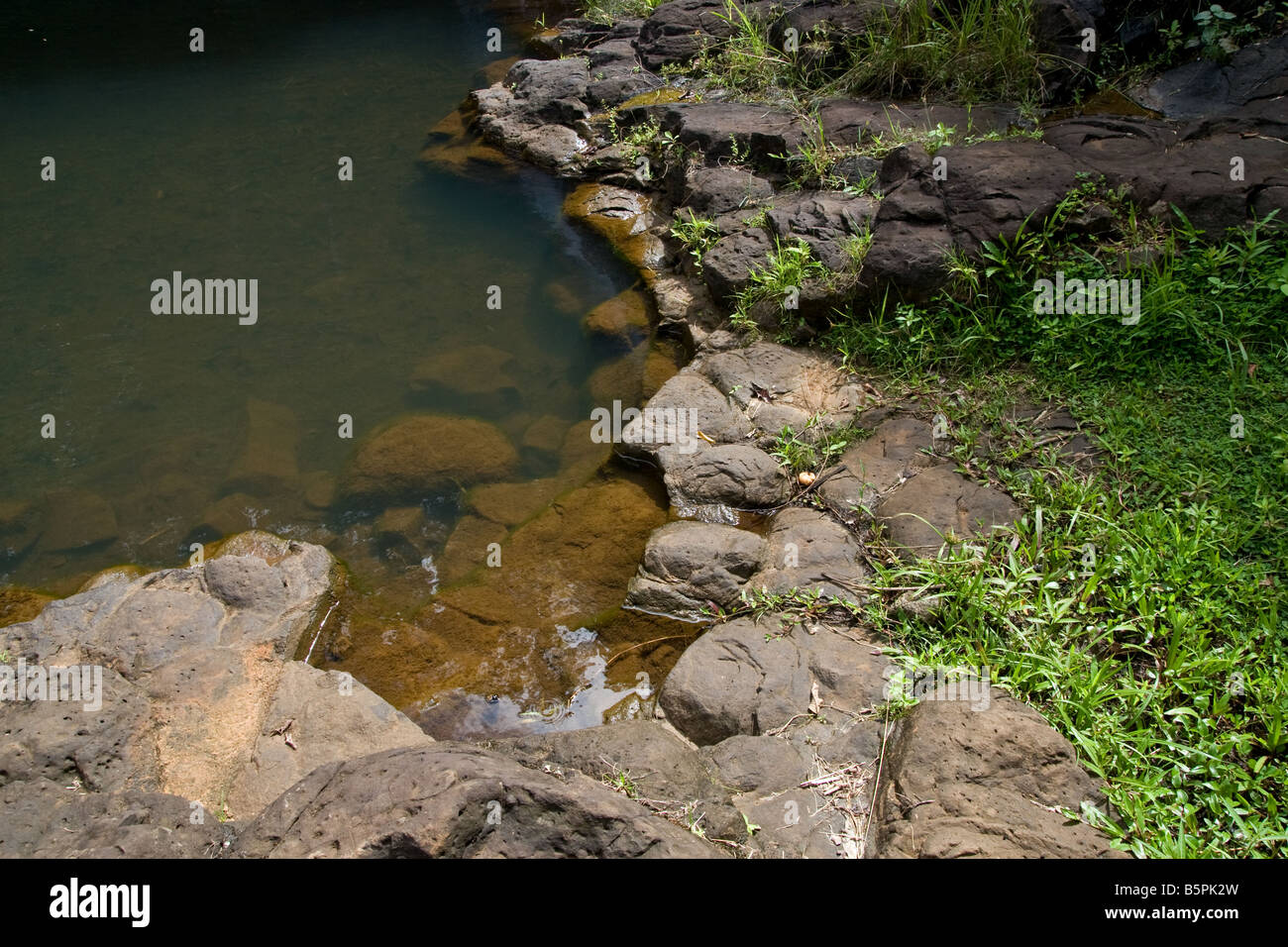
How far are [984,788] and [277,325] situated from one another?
4.89 m

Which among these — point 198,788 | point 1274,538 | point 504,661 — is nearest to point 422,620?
point 504,661

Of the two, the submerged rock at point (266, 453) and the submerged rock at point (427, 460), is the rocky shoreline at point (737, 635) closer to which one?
the submerged rock at point (266, 453)

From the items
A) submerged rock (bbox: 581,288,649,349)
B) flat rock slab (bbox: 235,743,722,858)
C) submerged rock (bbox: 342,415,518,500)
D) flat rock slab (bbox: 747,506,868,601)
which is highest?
submerged rock (bbox: 581,288,649,349)

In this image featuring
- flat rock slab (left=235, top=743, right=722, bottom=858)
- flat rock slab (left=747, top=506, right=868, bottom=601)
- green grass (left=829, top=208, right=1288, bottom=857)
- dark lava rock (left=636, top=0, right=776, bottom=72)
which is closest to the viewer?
flat rock slab (left=235, top=743, right=722, bottom=858)

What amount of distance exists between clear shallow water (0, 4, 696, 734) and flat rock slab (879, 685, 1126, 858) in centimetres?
130

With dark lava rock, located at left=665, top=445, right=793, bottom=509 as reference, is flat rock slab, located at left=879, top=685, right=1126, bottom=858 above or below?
below

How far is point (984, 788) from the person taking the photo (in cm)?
254

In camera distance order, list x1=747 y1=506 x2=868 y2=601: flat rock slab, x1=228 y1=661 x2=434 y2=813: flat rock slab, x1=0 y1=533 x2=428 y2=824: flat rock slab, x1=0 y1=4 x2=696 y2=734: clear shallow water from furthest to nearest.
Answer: x1=0 y1=4 x2=696 y2=734: clear shallow water
x1=747 y1=506 x2=868 y2=601: flat rock slab
x1=228 y1=661 x2=434 y2=813: flat rock slab
x1=0 y1=533 x2=428 y2=824: flat rock slab

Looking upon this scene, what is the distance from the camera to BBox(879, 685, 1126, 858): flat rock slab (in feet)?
7.79

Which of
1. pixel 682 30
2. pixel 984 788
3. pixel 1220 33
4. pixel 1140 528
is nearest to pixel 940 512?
pixel 1140 528

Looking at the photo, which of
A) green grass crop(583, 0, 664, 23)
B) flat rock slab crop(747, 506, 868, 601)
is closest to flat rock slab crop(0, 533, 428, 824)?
flat rock slab crop(747, 506, 868, 601)

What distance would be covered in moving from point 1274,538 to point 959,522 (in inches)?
42.3

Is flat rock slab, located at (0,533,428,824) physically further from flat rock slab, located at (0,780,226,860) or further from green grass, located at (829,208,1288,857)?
green grass, located at (829,208,1288,857)

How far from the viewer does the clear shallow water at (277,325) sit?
13.4 ft
